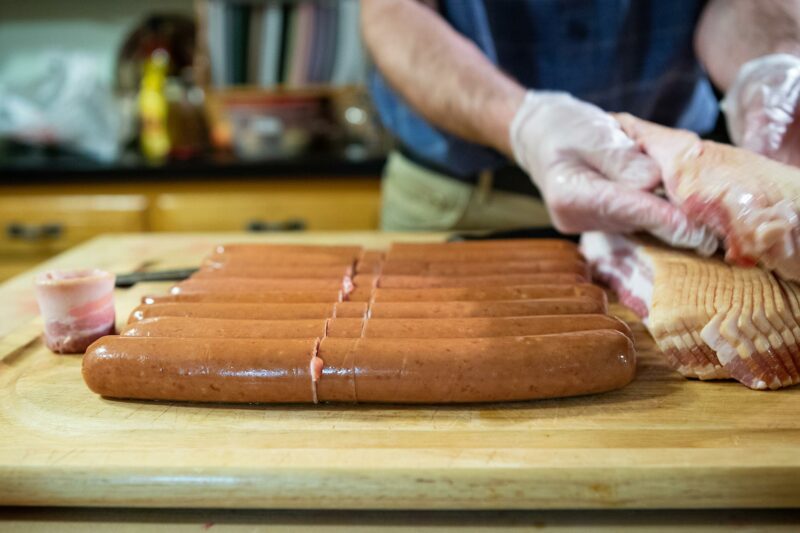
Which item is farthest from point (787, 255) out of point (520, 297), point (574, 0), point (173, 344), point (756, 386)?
point (574, 0)

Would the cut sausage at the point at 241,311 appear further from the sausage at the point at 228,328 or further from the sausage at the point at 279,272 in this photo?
the sausage at the point at 279,272

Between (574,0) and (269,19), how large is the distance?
2927 millimetres

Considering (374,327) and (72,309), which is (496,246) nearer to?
(374,327)

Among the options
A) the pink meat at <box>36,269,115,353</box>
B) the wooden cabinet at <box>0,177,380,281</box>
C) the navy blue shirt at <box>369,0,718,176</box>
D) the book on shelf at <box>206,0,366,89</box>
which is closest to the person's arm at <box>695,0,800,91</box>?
the navy blue shirt at <box>369,0,718,176</box>

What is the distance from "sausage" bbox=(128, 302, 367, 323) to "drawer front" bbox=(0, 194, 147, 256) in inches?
105

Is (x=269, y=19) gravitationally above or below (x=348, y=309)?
above

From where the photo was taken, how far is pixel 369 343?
5.16 ft

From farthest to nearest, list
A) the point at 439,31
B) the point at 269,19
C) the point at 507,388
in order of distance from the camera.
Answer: the point at 269,19 < the point at 439,31 < the point at 507,388

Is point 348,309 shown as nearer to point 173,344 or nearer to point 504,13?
point 173,344

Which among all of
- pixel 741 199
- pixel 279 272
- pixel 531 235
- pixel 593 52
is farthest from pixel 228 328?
pixel 593 52

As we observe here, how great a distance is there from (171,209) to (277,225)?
690 millimetres

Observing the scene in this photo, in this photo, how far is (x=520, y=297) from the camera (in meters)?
1.87

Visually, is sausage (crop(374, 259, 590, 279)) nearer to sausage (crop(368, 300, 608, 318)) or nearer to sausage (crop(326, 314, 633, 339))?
sausage (crop(368, 300, 608, 318))

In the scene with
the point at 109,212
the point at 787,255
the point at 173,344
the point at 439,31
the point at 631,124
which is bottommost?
the point at 109,212
